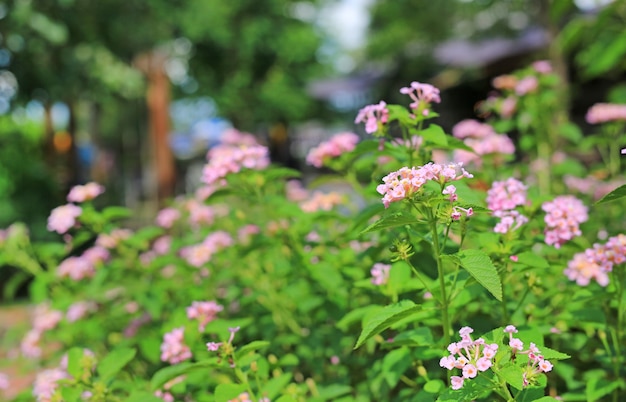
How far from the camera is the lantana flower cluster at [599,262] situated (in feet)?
5.05

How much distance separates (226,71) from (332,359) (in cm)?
1543

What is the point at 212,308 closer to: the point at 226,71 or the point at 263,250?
the point at 263,250

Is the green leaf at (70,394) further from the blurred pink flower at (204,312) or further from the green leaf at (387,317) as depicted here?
the green leaf at (387,317)

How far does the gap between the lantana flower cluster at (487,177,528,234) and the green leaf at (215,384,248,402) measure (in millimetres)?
706

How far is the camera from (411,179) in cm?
125

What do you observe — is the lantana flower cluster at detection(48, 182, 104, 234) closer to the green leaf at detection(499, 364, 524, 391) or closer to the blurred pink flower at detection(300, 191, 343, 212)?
the blurred pink flower at detection(300, 191, 343, 212)

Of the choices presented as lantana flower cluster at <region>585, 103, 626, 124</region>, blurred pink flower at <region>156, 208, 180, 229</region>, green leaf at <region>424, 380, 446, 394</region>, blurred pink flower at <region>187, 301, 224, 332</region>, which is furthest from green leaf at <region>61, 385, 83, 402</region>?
lantana flower cluster at <region>585, 103, 626, 124</region>

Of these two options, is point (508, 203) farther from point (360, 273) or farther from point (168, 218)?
point (168, 218)

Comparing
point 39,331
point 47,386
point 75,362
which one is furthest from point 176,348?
point 39,331

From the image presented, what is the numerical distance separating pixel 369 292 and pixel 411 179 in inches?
31.5

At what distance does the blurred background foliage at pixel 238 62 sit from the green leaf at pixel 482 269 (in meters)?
1.51

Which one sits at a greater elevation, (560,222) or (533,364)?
(560,222)

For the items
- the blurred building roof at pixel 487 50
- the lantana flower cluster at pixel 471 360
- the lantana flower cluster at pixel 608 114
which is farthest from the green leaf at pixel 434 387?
the blurred building roof at pixel 487 50

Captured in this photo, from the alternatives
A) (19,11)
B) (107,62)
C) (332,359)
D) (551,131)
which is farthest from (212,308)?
(107,62)
